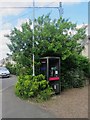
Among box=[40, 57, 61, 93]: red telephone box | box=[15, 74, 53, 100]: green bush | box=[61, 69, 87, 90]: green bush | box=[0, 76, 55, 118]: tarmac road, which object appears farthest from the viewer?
box=[61, 69, 87, 90]: green bush

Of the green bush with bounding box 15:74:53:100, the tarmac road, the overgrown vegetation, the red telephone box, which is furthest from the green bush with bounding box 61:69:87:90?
the tarmac road

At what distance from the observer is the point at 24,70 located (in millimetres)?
16828

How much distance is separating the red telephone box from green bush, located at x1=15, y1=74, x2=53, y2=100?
20.8 inches

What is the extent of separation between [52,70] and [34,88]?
6.45 feet

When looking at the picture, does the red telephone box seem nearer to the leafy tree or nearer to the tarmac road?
the leafy tree

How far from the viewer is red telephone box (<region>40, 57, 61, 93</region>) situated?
51.2 feet

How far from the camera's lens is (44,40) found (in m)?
15.9

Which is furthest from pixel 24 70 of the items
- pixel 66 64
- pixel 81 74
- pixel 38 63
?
pixel 81 74

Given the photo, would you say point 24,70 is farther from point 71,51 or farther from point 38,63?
point 71,51

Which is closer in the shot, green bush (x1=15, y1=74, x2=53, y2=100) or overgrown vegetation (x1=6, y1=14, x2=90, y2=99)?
green bush (x1=15, y1=74, x2=53, y2=100)

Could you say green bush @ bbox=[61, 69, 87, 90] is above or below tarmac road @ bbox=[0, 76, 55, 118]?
above

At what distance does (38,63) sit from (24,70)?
4.23ft

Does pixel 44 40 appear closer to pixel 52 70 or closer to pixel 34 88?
pixel 52 70

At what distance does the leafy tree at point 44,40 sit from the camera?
15.9 meters
